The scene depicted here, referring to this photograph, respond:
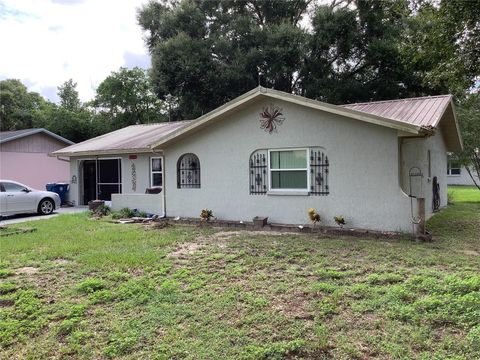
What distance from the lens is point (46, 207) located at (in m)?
15.0

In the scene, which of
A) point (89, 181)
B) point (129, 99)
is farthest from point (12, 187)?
point (129, 99)

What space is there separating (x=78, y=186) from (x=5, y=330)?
14519 millimetres

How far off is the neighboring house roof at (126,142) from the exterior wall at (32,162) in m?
4.97

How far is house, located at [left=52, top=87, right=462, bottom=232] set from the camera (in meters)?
9.18

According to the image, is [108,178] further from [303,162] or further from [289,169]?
[303,162]

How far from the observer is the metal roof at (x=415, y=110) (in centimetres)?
945

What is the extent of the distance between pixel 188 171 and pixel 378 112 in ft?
18.6

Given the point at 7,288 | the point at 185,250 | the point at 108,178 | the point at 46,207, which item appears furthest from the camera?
the point at 108,178

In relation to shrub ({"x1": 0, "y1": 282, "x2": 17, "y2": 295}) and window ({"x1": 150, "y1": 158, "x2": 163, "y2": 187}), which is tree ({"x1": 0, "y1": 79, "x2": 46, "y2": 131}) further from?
shrub ({"x1": 0, "y1": 282, "x2": 17, "y2": 295})

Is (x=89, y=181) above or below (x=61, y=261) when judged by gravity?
above

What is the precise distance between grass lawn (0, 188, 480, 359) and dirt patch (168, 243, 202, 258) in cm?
6

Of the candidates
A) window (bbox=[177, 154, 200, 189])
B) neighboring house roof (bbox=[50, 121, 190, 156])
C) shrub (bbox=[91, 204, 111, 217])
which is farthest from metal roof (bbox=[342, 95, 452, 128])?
shrub (bbox=[91, 204, 111, 217])

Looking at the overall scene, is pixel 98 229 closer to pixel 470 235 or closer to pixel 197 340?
pixel 197 340

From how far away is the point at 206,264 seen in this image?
6.64m
